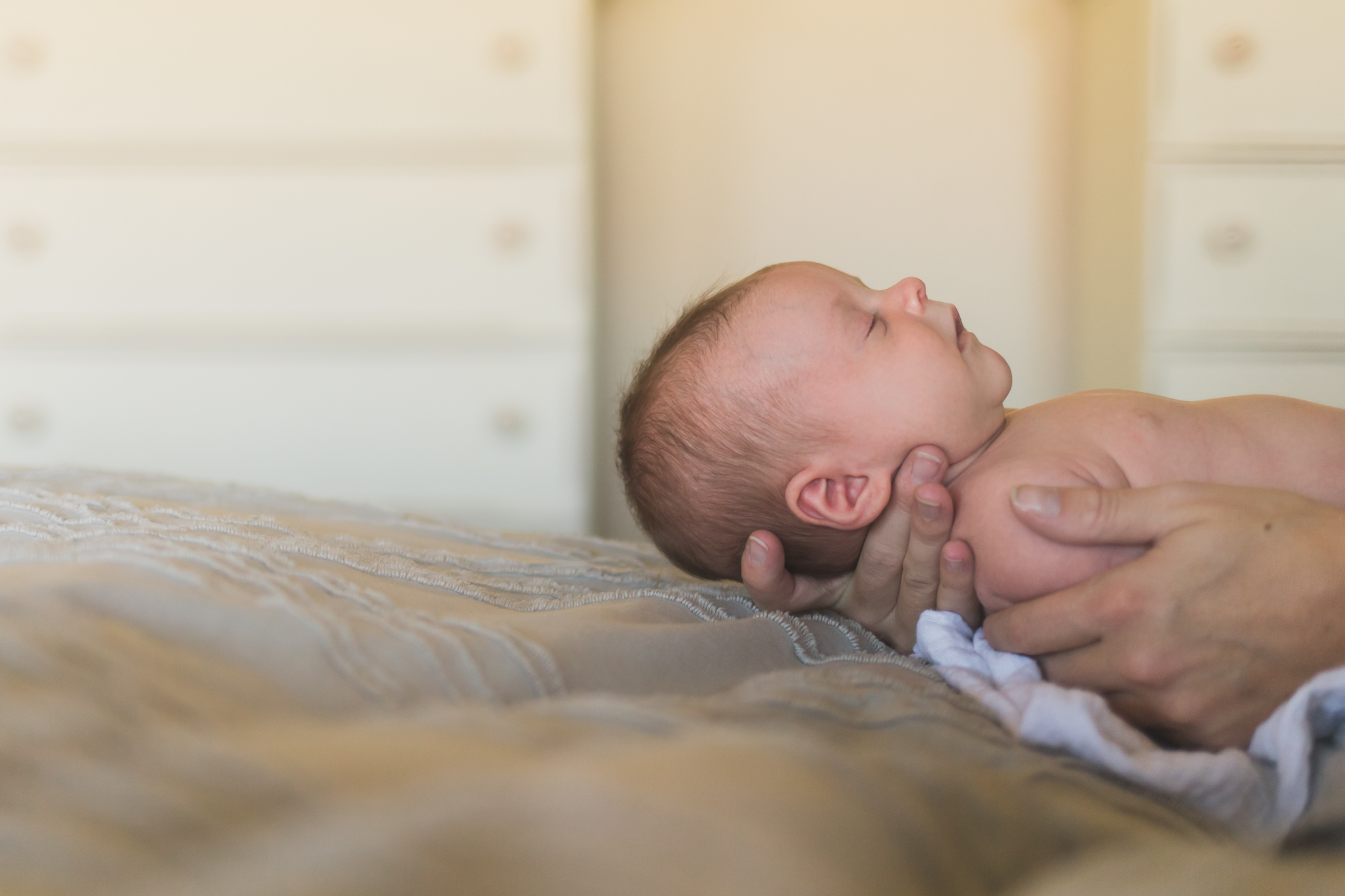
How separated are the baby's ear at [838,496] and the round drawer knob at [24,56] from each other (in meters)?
1.69

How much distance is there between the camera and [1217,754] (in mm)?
504

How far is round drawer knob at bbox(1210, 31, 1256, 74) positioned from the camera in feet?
5.18

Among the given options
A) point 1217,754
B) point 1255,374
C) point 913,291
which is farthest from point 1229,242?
point 1217,754

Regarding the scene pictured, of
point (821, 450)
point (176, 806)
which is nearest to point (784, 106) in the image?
point (821, 450)

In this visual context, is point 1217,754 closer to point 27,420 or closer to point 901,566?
point 901,566

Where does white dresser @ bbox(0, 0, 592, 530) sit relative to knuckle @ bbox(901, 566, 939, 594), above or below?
above

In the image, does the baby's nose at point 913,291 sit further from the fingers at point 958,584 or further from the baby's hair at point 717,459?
the fingers at point 958,584

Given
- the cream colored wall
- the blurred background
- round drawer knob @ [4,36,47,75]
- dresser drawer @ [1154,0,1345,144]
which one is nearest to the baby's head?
the blurred background

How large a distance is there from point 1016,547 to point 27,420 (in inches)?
69.9

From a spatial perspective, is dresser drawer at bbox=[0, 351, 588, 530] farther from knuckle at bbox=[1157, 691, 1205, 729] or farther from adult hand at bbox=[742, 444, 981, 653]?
knuckle at bbox=[1157, 691, 1205, 729]

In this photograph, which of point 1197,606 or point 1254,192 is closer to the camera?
point 1197,606

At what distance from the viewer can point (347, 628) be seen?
1.50 feet

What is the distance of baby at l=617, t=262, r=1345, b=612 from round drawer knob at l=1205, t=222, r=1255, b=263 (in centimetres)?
90

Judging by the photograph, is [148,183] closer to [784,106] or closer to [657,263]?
[657,263]
